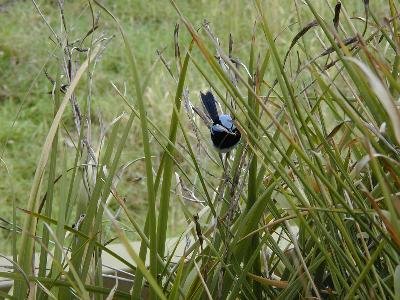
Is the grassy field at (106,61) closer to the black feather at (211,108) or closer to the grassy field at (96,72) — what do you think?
the grassy field at (96,72)

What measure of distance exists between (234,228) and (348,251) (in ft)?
0.33

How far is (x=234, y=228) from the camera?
0.64 m

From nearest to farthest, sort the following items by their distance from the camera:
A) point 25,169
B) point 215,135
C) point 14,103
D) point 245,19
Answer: point 215,135, point 25,169, point 14,103, point 245,19

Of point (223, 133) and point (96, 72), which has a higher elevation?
point (96, 72)

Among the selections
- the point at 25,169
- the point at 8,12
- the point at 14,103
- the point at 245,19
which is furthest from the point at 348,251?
the point at 8,12

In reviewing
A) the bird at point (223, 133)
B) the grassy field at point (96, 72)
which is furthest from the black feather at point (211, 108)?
the grassy field at point (96, 72)

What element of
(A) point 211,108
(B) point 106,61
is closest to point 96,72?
(B) point 106,61

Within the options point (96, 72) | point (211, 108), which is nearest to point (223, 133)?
point (211, 108)

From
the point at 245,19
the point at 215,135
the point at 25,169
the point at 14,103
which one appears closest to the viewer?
the point at 215,135

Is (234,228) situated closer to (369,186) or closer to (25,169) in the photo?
(369,186)

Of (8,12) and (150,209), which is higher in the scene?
(8,12)

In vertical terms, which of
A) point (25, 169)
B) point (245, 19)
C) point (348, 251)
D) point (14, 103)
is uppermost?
point (245, 19)

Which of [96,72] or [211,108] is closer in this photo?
[211,108]

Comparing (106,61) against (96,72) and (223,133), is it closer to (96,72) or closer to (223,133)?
(96,72)
